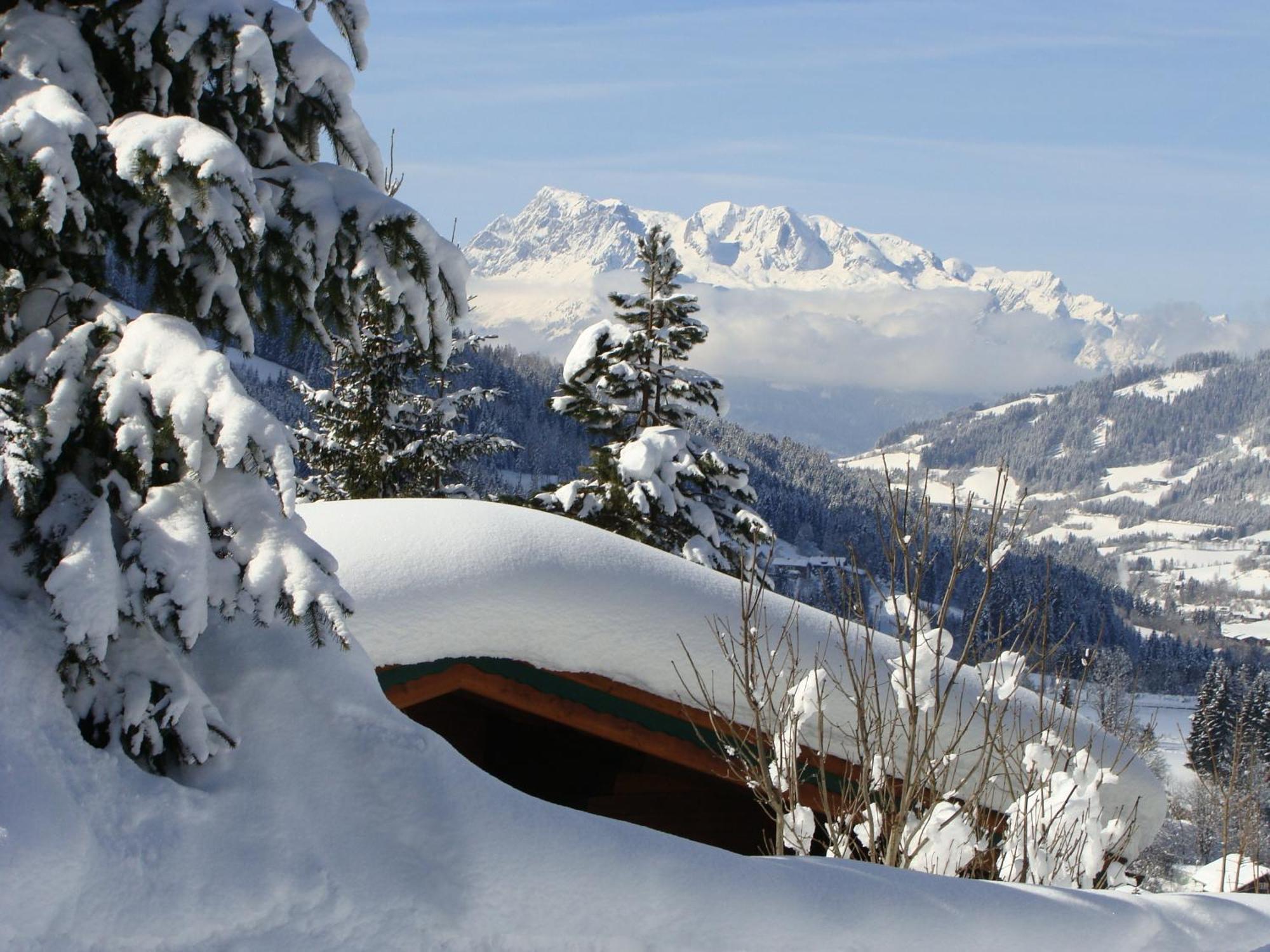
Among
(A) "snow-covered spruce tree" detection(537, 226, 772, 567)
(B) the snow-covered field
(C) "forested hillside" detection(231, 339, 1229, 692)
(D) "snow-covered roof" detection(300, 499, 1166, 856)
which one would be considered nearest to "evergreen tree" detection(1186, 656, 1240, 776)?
(B) the snow-covered field

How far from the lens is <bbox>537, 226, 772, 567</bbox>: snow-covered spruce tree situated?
13859 mm

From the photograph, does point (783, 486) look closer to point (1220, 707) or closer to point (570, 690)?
point (1220, 707)

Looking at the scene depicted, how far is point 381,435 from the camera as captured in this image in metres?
18.3

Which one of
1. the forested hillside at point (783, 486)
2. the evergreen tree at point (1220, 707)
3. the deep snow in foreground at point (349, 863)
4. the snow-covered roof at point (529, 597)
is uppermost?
the forested hillside at point (783, 486)

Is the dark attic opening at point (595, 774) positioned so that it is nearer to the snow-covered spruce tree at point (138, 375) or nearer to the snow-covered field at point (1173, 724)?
the snow-covered spruce tree at point (138, 375)

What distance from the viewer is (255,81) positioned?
9.24 ft

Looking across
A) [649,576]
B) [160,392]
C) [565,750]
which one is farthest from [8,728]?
[565,750]

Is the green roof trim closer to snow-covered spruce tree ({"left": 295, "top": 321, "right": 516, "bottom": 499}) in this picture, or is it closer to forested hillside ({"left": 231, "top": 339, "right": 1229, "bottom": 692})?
snow-covered spruce tree ({"left": 295, "top": 321, "right": 516, "bottom": 499})

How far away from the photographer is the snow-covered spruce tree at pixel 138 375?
2.31 metres

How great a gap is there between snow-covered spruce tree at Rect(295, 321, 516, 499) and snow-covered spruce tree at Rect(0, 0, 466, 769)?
15.1 meters

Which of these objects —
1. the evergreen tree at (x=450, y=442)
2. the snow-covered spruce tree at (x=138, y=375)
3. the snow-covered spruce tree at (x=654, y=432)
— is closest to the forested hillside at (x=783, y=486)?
the evergreen tree at (x=450, y=442)

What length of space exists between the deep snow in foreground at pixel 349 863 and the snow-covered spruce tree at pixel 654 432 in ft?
35.4

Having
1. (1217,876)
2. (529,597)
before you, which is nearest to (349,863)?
A: (529,597)

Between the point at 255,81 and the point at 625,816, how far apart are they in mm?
4335
